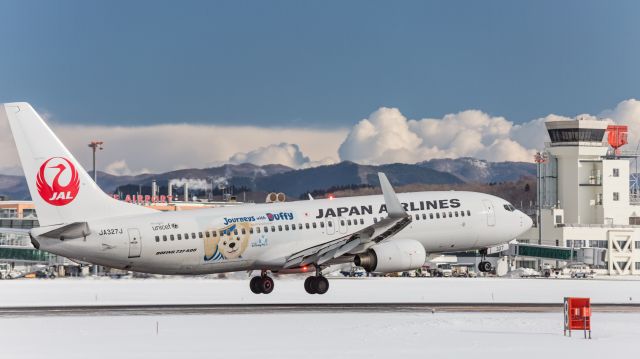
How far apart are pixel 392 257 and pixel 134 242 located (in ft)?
46.7

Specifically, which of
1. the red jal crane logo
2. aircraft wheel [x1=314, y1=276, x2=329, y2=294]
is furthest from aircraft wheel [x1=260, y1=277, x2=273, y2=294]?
the red jal crane logo

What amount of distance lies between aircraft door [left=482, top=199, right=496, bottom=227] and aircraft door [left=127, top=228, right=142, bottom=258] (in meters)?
23.0

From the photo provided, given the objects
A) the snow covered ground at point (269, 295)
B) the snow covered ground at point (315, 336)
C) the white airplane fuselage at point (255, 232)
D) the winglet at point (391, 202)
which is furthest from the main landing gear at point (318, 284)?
the snow covered ground at point (315, 336)

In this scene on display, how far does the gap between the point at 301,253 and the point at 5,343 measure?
25273 millimetres

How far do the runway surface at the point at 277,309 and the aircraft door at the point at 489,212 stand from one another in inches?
371

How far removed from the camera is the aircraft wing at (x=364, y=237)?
2426 inches

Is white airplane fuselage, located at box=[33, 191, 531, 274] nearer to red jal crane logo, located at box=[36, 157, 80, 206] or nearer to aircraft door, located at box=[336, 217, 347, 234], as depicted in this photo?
aircraft door, located at box=[336, 217, 347, 234]

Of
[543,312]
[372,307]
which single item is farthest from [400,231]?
[543,312]

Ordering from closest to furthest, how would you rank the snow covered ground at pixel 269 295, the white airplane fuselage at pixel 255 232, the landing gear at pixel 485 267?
1. the white airplane fuselage at pixel 255 232
2. the snow covered ground at pixel 269 295
3. the landing gear at pixel 485 267

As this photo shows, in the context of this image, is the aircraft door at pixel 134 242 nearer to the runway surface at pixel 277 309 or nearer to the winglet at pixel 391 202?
the runway surface at pixel 277 309

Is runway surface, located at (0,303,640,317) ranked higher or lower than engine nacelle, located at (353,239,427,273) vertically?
lower

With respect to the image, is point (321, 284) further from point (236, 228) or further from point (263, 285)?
point (236, 228)

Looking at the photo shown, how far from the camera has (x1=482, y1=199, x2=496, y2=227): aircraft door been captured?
71562 mm

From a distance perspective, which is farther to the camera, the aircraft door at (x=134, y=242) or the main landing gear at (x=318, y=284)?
the main landing gear at (x=318, y=284)
